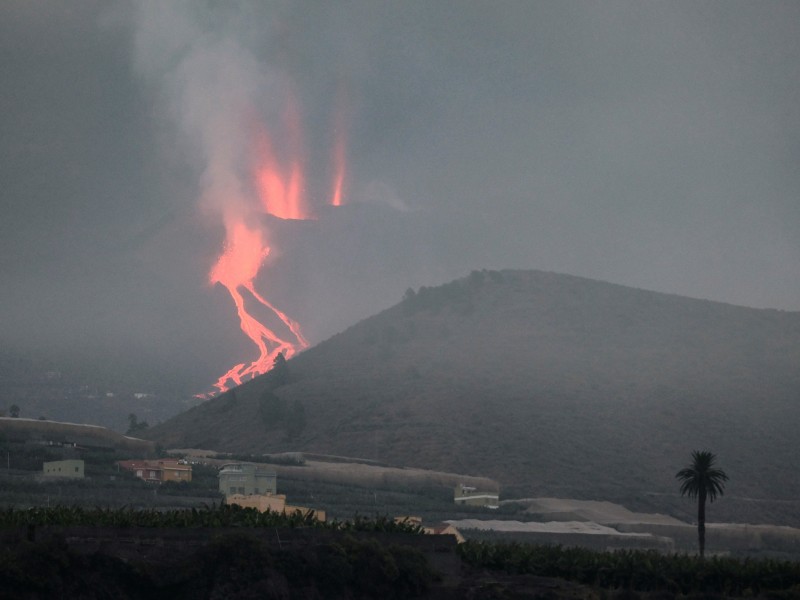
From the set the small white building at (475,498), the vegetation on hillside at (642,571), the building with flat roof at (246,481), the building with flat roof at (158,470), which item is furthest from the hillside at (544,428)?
the vegetation on hillside at (642,571)

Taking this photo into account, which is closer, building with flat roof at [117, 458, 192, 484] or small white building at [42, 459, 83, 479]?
small white building at [42, 459, 83, 479]

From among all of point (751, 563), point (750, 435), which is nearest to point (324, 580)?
point (751, 563)

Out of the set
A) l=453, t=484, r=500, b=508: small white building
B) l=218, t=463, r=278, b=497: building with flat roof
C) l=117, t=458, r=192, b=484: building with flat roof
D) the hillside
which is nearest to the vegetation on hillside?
l=218, t=463, r=278, b=497: building with flat roof

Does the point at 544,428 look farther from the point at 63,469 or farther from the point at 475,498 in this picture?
the point at 63,469

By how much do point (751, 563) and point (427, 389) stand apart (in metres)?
129

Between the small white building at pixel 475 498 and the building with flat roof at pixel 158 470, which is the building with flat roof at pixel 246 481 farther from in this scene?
the small white building at pixel 475 498

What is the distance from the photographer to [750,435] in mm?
169750

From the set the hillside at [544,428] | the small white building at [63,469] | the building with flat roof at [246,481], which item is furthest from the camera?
the hillside at [544,428]

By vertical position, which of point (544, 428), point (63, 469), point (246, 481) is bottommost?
point (63, 469)

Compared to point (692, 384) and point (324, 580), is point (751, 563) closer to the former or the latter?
point (324, 580)

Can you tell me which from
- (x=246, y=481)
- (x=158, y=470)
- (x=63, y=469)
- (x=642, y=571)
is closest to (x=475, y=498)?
(x=246, y=481)

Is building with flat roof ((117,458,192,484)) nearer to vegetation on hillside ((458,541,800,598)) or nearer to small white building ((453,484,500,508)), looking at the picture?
small white building ((453,484,500,508))

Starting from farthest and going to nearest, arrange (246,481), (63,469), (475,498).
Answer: (475,498) < (246,481) < (63,469)

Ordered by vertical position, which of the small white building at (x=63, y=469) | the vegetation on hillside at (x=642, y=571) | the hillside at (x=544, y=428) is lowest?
the vegetation on hillside at (x=642, y=571)
